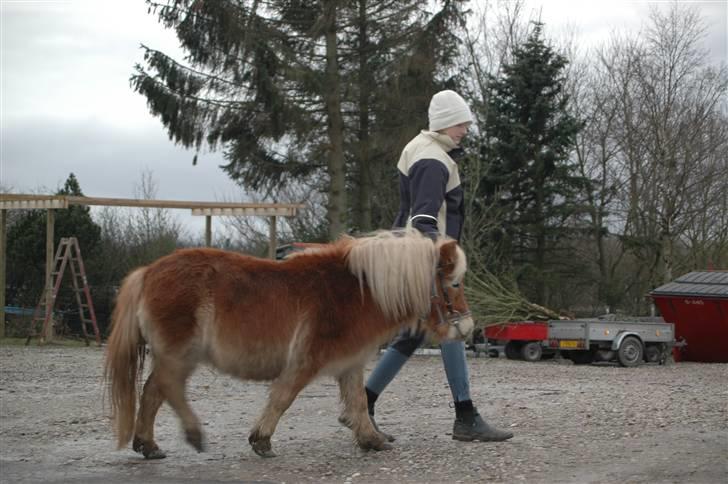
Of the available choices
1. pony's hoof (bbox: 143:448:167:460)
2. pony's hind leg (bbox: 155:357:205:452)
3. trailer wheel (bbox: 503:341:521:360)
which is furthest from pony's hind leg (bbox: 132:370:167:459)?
trailer wheel (bbox: 503:341:521:360)

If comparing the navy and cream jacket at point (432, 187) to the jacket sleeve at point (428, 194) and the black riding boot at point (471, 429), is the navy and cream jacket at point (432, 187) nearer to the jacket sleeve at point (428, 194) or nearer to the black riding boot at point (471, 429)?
the jacket sleeve at point (428, 194)

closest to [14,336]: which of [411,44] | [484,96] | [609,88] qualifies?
[411,44]

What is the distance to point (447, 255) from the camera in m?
6.24

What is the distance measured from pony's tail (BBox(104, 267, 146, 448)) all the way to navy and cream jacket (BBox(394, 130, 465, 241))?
1.87 m

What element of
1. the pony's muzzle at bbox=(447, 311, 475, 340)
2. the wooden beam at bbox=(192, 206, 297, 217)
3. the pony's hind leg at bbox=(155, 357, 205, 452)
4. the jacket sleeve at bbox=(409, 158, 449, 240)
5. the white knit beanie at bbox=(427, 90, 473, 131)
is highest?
the wooden beam at bbox=(192, 206, 297, 217)

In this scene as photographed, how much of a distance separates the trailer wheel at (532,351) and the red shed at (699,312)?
2.38m

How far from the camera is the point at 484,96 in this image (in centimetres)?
2995

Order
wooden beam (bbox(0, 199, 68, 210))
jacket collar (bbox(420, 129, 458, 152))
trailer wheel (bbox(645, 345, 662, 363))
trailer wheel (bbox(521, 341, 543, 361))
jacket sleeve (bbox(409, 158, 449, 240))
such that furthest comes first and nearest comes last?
wooden beam (bbox(0, 199, 68, 210))
trailer wheel (bbox(521, 341, 543, 361))
trailer wheel (bbox(645, 345, 662, 363))
jacket collar (bbox(420, 129, 458, 152))
jacket sleeve (bbox(409, 158, 449, 240))

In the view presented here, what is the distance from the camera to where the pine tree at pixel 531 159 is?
91.0 ft

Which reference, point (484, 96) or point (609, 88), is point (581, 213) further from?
point (609, 88)

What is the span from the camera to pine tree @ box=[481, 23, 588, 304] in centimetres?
2773

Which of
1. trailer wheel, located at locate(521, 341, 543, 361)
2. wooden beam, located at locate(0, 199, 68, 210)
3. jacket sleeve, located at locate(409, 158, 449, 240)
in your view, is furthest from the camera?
wooden beam, located at locate(0, 199, 68, 210)

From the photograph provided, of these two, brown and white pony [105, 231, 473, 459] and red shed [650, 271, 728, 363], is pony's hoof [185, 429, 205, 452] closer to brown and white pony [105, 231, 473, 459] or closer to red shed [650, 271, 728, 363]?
brown and white pony [105, 231, 473, 459]

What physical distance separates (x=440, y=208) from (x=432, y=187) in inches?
7.2
